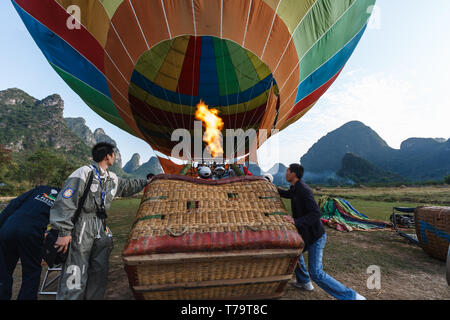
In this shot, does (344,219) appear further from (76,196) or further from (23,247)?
(23,247)

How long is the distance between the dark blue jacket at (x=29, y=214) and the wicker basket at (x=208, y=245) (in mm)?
1446

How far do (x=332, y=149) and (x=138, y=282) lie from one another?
136896 millimetres

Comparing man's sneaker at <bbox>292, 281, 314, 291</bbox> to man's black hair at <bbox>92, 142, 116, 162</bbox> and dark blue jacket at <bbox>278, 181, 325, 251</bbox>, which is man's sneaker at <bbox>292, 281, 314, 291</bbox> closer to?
dark blue jacket at <bbox>278, 181, 325, 251</bbox>

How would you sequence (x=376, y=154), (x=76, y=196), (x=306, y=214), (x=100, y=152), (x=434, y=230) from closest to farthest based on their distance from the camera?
1. (x=76, y=196)
2. (x=100, y=152)
3. (x=306, y=214)
4. (x=434, y=230)
5. (x=376, y=154)

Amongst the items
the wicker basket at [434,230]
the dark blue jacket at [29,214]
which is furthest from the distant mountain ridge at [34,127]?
the wicker basket at [434,230]

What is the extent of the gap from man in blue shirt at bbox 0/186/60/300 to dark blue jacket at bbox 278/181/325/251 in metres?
2.93

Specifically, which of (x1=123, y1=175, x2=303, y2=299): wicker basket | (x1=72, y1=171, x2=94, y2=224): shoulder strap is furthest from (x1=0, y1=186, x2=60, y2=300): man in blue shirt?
(x1=123, y1=175, x2=303, y2=299): wicker basket

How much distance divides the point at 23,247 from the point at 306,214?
3.21 m

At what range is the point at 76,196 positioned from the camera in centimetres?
213

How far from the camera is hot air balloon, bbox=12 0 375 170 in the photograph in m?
4.49

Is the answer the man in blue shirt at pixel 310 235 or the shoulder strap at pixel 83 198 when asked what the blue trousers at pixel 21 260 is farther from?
the man in blue shirt at pixel 310 235

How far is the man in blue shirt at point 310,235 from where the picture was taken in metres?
2.44

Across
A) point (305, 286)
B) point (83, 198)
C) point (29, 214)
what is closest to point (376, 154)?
point (305, 286)
